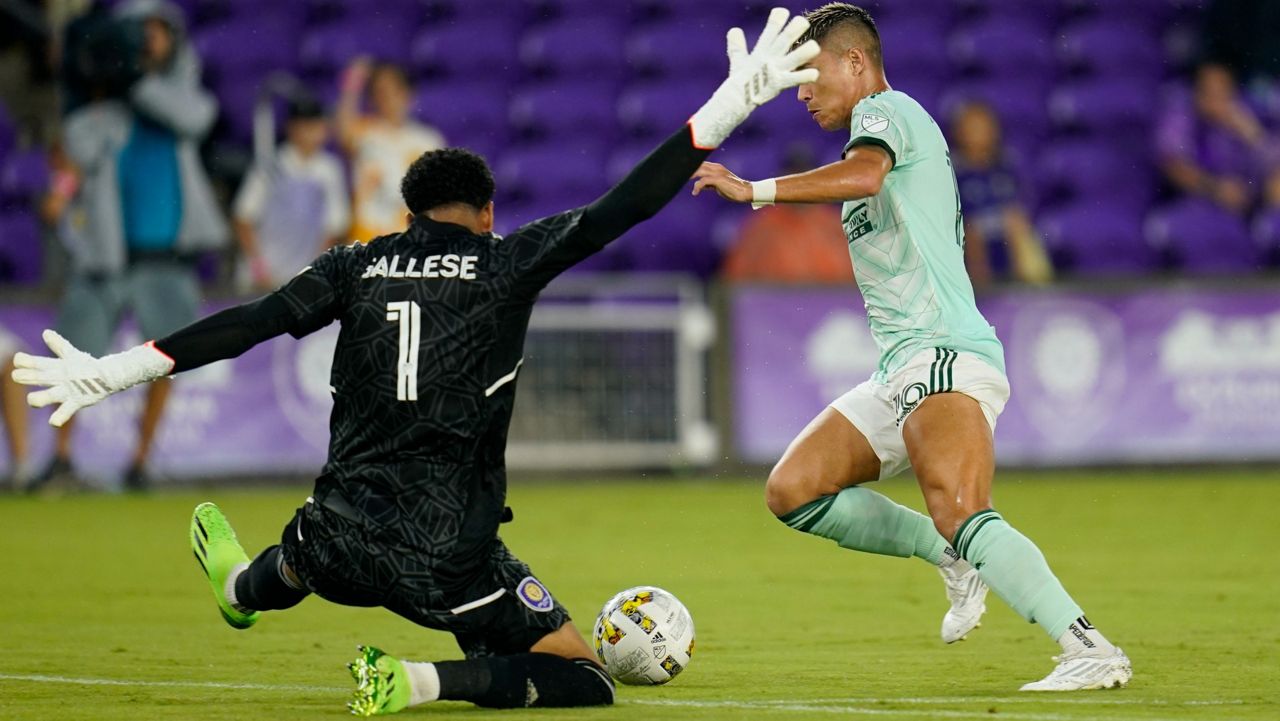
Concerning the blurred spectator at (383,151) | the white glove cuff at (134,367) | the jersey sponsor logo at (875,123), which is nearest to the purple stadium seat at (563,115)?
the blurred spectator at (383,151)

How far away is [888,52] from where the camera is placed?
19.6 metres

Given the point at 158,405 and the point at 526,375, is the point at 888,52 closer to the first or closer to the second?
the point at 526,375

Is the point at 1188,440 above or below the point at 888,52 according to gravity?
below

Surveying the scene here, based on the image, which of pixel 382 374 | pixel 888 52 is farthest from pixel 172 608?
pixel 888 52

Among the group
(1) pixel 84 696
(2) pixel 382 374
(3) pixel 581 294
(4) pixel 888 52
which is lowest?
(1) pixel 84 696

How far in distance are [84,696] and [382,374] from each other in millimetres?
1423

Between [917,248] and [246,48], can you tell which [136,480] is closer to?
[246,48]

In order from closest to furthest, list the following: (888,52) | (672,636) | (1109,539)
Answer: (672,636)
(1109,539)
(888,52)

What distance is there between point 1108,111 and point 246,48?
27.2 feet

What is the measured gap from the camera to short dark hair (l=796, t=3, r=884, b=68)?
6.89m

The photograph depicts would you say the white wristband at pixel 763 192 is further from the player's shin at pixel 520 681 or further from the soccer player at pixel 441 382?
the player's shin at pixel 520 681

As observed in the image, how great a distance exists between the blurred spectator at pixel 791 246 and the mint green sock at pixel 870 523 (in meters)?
9.21

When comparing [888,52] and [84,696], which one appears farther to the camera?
[888,52]

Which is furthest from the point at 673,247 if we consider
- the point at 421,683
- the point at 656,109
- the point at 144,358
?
the point at 421,683
